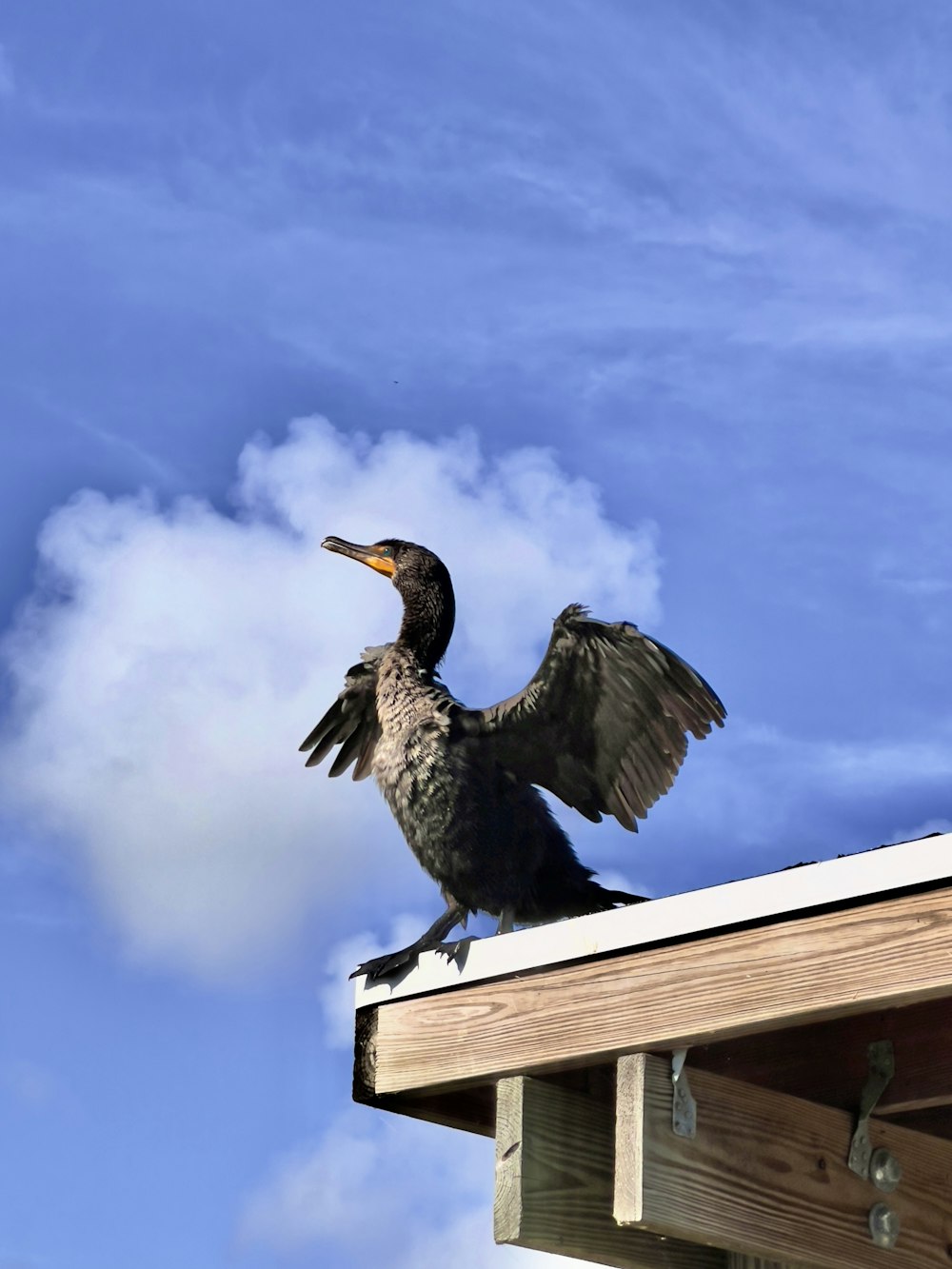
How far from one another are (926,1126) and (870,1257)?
41cm

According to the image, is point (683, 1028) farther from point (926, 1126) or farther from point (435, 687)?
point (435, 687)

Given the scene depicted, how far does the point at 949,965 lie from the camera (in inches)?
93.1

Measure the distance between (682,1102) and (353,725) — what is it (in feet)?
7.72

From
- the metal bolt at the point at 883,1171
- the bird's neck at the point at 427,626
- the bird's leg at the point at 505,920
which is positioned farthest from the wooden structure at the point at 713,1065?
the bird's neck at the point at 427,626

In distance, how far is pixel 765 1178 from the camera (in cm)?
274

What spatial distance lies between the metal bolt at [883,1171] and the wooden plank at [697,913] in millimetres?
637

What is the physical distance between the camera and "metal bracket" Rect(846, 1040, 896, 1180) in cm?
287

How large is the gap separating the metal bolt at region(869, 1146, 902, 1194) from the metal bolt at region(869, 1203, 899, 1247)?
40mm

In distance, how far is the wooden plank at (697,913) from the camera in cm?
243

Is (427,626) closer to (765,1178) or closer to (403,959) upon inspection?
(403,959)

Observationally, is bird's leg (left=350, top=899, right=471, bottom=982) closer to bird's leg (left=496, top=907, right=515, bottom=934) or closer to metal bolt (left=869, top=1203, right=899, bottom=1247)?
bird's leg (left=496, top=907, right=515, bottom=934)

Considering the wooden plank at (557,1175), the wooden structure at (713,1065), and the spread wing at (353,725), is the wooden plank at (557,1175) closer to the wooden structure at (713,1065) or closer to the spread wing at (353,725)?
the wooden structure at (713,1065)

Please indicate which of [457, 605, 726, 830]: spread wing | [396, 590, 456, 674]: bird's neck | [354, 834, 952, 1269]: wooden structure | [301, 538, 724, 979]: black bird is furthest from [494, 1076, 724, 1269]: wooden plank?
[396, 590, 456, 674]: bird's neck

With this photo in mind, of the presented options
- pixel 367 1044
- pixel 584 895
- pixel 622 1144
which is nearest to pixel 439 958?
pixel 367 1044
